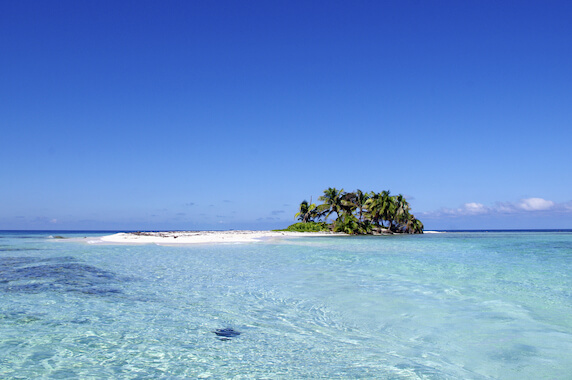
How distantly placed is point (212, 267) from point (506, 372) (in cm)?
1298

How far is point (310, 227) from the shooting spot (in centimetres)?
6656

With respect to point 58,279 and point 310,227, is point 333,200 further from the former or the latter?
point 58,279

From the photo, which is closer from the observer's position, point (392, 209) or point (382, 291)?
point (382, 291)

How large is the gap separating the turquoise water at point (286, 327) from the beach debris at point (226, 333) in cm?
8

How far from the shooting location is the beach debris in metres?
6.59

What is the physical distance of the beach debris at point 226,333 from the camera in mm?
6590

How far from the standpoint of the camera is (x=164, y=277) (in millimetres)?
13547

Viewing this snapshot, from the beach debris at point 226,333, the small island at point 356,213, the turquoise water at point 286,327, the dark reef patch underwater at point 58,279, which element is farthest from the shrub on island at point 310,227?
the beach debris at point 226,333

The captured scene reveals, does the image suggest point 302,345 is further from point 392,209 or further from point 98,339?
point 392,209

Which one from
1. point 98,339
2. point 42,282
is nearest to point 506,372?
point 98,339

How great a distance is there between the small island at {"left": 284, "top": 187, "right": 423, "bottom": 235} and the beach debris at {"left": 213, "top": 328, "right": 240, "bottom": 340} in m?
56.9

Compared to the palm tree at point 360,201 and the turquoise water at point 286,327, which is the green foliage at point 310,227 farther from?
the turquoise water at point 286,327

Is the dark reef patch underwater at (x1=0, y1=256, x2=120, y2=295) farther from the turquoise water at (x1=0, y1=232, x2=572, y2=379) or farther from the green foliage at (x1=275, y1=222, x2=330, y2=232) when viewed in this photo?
the green foliage at (x1=275, y1=222, x2=330, y2=232)

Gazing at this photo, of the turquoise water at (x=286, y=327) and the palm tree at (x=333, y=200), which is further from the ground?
the palm tree at (x=333, y=200)
